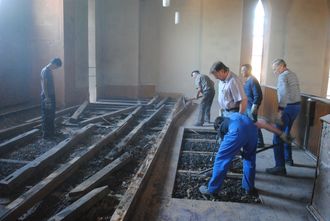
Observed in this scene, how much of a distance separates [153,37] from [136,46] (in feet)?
3.58

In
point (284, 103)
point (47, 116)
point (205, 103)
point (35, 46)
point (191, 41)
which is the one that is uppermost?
point (191, 41)

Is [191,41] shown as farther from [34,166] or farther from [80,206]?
[80,206]

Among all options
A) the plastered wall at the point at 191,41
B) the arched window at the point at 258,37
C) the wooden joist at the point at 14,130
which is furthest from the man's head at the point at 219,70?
the arched window at the point at 258,37

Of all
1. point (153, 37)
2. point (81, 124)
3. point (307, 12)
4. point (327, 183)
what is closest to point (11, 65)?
point (81, 124)

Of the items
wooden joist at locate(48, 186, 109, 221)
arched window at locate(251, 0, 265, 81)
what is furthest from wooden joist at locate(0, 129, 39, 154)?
arched window at locate(251, 0, 265, 81)

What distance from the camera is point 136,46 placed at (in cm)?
1308

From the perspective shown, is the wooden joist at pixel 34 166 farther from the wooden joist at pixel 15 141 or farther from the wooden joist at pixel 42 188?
the wooden joist at pixel 15 141

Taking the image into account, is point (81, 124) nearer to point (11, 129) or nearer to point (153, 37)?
point (11, 129)

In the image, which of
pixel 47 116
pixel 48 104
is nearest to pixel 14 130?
pixel 47 116

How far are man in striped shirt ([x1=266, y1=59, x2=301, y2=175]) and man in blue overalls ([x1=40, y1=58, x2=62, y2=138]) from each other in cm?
424

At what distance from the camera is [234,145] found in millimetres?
3361

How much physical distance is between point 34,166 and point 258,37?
1293cm

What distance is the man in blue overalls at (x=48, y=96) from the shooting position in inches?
236

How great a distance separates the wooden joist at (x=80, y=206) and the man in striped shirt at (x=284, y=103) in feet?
8.23
